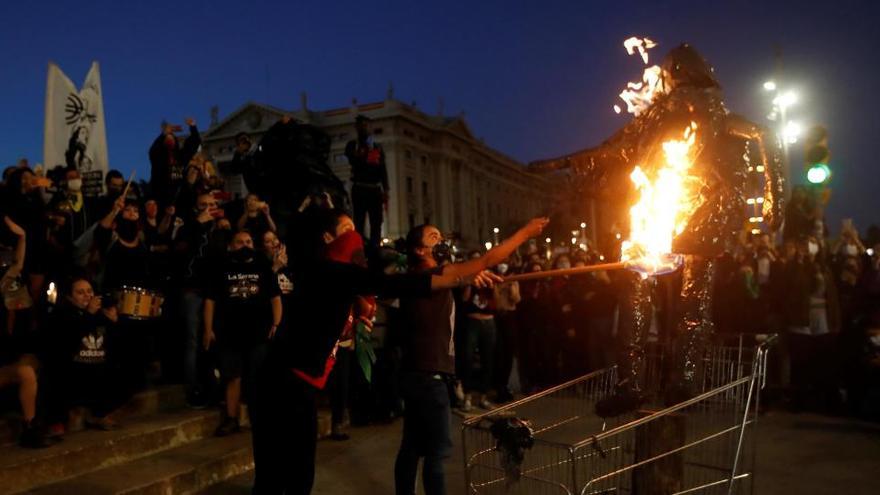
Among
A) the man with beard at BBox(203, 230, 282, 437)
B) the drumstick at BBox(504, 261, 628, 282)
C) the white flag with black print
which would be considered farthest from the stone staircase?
the white flag with black print

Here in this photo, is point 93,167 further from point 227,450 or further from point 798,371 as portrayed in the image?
point 798,371

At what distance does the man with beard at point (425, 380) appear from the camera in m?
4.77

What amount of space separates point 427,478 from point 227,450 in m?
2.97

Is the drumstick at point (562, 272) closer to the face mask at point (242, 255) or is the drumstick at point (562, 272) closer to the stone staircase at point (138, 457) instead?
the stone staircase at point (138, 457)

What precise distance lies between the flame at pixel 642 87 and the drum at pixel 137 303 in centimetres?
528

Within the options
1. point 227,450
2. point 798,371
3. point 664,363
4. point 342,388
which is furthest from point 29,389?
point 798,371

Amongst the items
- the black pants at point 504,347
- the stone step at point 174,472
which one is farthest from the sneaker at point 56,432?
the black pants at point 504,347

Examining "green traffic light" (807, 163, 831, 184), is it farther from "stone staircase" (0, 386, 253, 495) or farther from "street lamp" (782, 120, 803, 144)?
"street lamp" (782, 120, 803, 144)

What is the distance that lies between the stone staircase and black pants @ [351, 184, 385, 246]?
5241 millimetres

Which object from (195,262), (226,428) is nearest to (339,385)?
(226,428)

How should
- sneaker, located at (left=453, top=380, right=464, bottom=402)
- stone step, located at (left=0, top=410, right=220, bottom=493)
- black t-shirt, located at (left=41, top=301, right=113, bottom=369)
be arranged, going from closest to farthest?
stone step, located at (left=0, top=410, right=220, bottom=493)
black t-shirt, located at (left=41, top=301, right=113, bottom=369)
sneaker, located at (left=453, top=380, right=464, bottom=402)

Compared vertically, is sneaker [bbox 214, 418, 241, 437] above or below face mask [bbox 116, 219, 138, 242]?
below

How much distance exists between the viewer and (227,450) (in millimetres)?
6941

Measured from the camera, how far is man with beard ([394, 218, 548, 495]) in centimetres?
477
